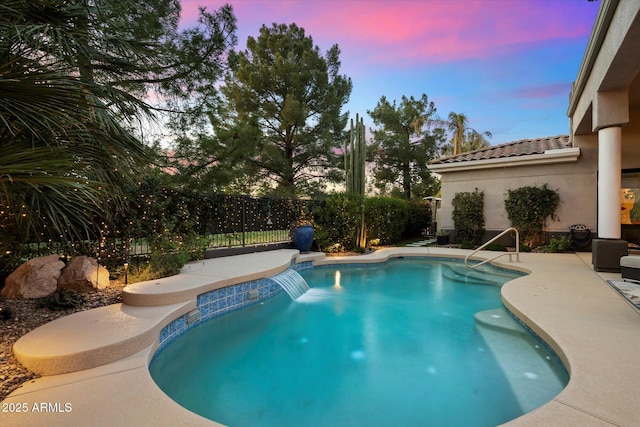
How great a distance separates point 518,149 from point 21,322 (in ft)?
50.9

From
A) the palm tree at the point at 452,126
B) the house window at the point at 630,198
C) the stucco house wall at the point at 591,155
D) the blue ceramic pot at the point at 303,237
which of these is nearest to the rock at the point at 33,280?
the blue ceramic pot at the point at 303,237

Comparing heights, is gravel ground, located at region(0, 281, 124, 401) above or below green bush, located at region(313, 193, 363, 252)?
below

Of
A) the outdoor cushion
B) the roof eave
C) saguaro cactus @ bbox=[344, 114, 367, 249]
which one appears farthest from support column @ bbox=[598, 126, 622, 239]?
saguaro cactus @ bbox=[344, 114, 367, 249]

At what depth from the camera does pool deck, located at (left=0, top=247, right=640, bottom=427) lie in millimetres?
2127

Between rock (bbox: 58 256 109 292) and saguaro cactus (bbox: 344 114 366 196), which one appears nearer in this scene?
rock (bbox: 58 256 109 292)

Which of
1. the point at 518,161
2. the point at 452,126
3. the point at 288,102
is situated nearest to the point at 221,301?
the point at 518,161

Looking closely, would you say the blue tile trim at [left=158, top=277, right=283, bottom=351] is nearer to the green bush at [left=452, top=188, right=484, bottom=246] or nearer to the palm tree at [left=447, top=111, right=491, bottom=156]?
the green bush at [left=452, top=188, right=484, bottom=246]

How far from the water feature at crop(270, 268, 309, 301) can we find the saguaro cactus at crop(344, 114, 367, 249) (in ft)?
15.3

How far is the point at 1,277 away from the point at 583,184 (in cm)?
1552

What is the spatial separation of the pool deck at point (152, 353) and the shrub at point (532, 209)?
6.66 meters

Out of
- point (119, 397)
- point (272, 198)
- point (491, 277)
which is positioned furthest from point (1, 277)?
point (491, 277)

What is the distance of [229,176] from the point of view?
1332cm

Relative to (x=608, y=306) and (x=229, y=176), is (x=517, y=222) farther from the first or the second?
(x=229, y=176)

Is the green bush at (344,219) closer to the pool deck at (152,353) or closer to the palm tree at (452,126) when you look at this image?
the pool deck at (152,353)
